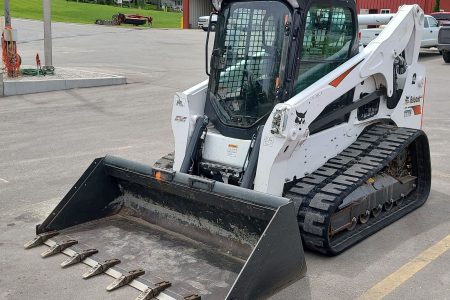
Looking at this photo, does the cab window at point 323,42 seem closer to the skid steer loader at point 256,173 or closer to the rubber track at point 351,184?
the skid steer loader at point 256,173

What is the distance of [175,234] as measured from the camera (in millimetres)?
5312

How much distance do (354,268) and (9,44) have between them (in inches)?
521

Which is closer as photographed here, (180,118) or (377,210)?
(180,118)

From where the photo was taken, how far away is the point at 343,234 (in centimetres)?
548

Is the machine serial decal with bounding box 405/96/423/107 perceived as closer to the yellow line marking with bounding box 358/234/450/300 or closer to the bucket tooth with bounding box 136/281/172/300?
the yellow line marking with bounding box 358/234/450/300

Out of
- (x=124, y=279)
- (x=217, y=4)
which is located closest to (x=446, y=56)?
Result: (x=217, y=4)

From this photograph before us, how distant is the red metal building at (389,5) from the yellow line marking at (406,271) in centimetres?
3169

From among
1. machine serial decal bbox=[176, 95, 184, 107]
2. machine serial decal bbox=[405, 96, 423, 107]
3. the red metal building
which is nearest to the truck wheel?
the red metal building

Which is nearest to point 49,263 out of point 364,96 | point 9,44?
point 364,96

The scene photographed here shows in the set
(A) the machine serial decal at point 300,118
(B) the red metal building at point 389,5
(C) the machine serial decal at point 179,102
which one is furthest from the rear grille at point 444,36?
(A) the machine serial decal at point 300,118

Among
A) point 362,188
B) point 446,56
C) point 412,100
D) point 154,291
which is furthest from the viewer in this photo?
point 446,56

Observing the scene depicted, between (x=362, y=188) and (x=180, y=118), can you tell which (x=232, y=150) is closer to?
(x=180, y=118)

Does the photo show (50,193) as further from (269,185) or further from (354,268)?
(354,268)

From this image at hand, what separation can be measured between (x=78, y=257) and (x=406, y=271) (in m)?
→ 2.82
